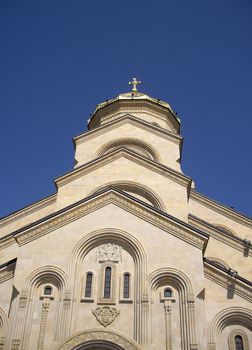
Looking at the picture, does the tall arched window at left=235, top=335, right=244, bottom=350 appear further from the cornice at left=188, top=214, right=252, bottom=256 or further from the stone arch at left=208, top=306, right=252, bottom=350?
the cornice at left=188, top=214, right=252, bottom=256

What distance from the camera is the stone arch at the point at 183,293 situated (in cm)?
1544

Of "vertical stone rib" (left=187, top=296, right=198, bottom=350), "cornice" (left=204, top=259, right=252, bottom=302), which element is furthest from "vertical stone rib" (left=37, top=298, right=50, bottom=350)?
"cornice" (left=204, top=259, right=252, bottom=302)

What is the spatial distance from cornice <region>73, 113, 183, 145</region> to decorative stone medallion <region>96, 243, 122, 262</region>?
1106 cm

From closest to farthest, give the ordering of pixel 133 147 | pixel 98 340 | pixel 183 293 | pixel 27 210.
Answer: pixel 98 340
pixel 183 293
pixel 27 210
pixel 133 147

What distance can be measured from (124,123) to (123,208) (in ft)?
36.7

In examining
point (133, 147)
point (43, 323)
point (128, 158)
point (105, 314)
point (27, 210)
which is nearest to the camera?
point (43, 323)

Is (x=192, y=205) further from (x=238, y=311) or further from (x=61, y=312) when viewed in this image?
(x=61, y=312)

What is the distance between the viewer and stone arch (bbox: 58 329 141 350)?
Result: 15.4 m

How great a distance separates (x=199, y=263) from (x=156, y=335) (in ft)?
10.1

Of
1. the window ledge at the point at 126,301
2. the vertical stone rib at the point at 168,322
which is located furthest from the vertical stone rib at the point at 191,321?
the window ledge at the point at 126,301

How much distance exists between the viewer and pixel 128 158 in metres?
24.2

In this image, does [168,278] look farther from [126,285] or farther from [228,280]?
[228,280]

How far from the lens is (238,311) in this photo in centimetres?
1652

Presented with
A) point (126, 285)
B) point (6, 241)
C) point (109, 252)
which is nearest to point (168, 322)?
point (126, 285)
